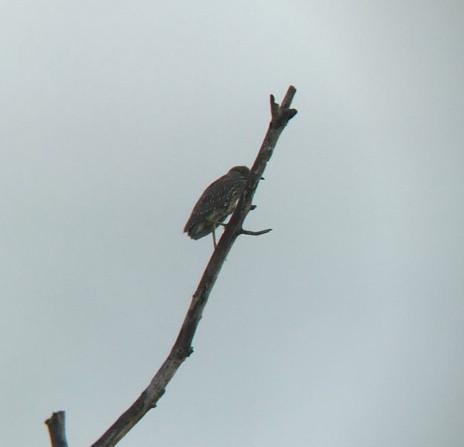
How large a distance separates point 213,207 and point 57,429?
31.1ft

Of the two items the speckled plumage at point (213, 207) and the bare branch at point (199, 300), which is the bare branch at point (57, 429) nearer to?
the bare branch at point (199, 300)

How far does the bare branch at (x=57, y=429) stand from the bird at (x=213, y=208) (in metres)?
8.81

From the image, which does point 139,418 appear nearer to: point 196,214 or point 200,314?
point 200,314

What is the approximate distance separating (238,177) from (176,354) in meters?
9.12

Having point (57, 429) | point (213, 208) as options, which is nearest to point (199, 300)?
point (57, 429)

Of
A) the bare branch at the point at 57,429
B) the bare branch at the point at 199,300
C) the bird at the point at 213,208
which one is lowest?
the bare branch at the point at 57,429

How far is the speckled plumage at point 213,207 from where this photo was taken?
1939cm

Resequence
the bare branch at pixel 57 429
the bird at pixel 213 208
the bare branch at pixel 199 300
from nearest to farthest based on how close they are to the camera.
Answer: the bare branch at pixel 57 429 < the bare branch at pixel 199 300 < the bird at pixel 213 208

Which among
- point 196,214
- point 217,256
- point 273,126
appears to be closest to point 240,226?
point 217,256

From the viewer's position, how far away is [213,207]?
1948 cm

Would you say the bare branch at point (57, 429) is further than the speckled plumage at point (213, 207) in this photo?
No

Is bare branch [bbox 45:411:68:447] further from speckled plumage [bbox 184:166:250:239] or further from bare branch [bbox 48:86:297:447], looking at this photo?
speckled plumage [bbox 184:166:250:239]

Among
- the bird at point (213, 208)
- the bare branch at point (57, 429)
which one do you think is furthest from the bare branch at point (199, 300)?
the bird at point (213, 208)

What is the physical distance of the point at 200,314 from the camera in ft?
39.5
